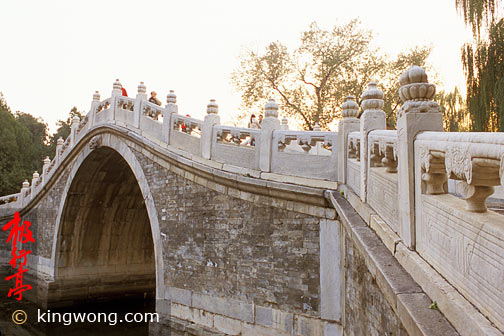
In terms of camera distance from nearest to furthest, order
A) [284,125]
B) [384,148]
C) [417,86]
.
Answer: [417,86] → [384,148] → [284,125]

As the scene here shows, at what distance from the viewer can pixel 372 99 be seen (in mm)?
4492

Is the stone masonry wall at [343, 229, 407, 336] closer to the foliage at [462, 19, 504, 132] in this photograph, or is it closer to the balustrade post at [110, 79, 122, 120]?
the foliage at [462, 19, 504, 132]

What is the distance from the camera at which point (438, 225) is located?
2.45 m

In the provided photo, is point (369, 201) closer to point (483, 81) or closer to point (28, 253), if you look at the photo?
point (483, 81)

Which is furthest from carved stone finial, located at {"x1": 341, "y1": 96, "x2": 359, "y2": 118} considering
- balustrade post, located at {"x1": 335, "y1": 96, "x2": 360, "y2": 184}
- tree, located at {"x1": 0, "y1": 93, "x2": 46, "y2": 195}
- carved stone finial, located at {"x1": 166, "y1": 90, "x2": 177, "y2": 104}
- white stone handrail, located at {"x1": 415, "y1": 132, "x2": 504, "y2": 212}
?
tree, located at {"x1": 0, "y1": 93, "x2": 46, "y2": 195}

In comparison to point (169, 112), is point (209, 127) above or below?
below

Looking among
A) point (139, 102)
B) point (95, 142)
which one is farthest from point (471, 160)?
point (95, 142)

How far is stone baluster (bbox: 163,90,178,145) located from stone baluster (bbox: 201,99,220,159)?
1270mm

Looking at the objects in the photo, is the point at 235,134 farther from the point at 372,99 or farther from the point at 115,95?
the point at 115,95

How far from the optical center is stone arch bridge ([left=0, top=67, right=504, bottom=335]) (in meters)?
2.13

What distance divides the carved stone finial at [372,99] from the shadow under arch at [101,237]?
1037 centimetres

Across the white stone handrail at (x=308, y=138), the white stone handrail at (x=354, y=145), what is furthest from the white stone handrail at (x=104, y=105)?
the white stone handrail at (x=354, y=145)

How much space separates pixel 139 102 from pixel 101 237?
7.40 metres

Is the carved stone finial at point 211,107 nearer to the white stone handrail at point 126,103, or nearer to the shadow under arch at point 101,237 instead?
the white stone handrail at point 126,103
